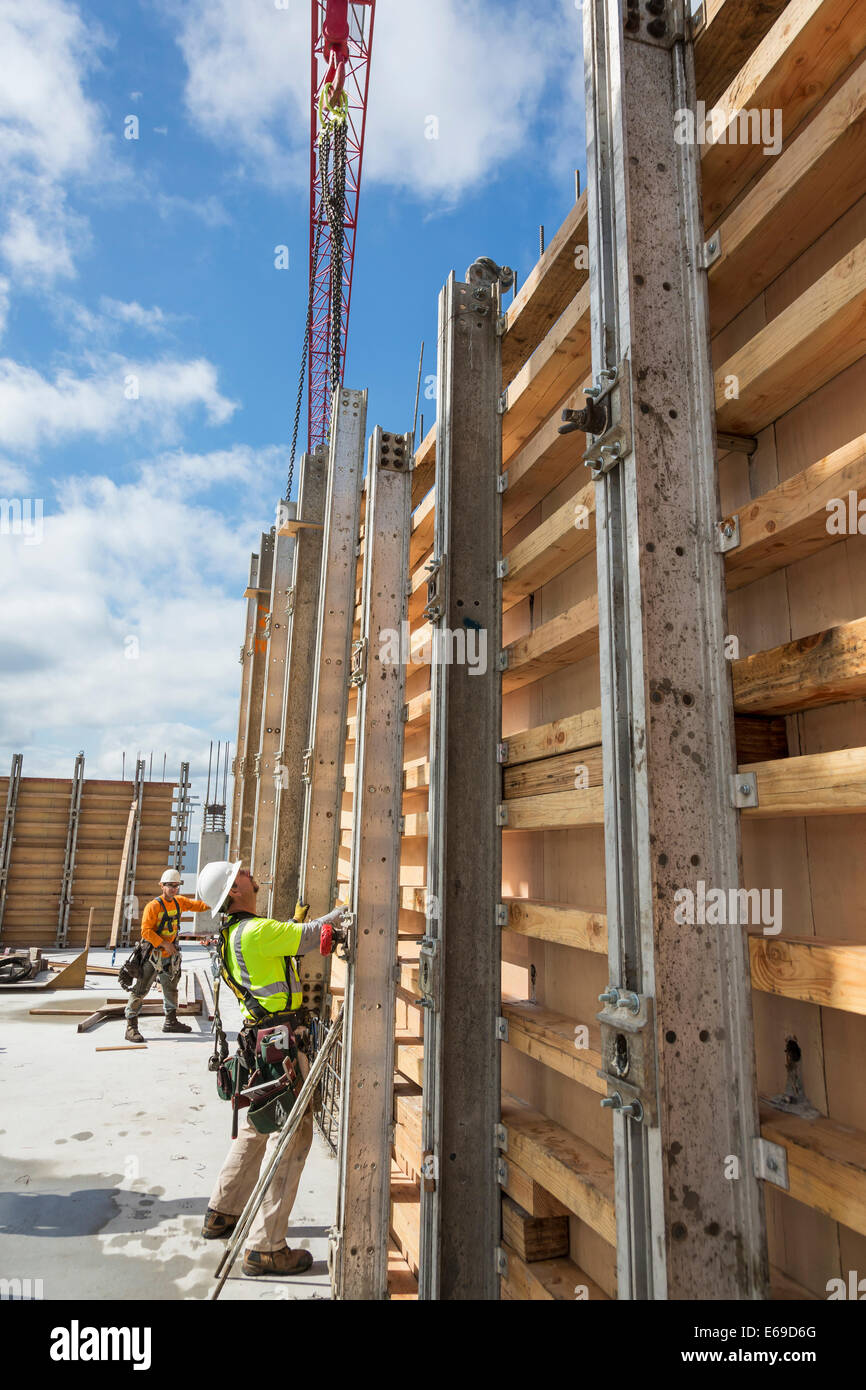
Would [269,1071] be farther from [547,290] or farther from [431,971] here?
[547,290]

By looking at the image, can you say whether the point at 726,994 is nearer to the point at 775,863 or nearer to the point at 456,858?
the point at 775,863

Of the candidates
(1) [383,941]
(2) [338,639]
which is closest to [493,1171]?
(1) [383,941]

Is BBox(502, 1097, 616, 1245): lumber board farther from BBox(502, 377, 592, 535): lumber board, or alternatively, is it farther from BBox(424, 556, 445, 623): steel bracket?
BBox(502, 377, 592, 535): lumber board

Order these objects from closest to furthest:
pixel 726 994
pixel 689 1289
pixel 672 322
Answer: pixel 689 1289, pixel 726 994, pixel 672 322

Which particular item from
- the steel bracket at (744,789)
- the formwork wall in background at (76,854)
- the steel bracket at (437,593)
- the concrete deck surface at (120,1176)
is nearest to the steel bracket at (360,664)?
the steel bracket at (437,593)

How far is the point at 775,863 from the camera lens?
217 centimetres

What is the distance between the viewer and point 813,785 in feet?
6.09

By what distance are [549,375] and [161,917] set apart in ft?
30.2

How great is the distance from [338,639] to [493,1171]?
4377mm

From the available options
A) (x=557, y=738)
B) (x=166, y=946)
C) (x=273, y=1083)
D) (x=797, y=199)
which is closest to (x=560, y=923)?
(x=557, y=738)

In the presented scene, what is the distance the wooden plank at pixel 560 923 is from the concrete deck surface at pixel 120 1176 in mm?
2765

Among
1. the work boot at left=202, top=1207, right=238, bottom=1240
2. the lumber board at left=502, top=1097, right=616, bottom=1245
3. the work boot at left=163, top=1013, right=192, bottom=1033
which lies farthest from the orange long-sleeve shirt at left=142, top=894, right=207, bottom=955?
the lumber board at left=502, top=1097, right=616, bottom=1245

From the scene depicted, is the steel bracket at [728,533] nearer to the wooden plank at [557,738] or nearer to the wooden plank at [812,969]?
the wooden plank at [557,738]

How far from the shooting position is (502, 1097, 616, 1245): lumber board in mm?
2582
